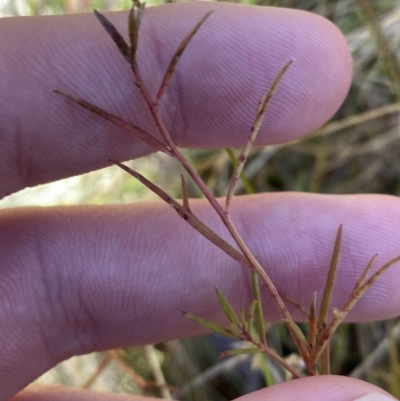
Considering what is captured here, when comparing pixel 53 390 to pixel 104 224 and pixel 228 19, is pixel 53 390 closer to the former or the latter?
pixel 104 224

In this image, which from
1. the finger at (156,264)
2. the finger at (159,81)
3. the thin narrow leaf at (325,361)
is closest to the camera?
the thin narrow leaf at (325,361)

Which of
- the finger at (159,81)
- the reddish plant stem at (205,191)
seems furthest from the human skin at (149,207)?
the reddish plant stem at (205,191)

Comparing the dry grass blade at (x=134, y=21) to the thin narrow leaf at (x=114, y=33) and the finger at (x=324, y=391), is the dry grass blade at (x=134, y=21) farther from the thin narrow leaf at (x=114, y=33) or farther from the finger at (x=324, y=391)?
the finger at (x=324, y=391)

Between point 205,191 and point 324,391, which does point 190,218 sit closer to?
point 205,191

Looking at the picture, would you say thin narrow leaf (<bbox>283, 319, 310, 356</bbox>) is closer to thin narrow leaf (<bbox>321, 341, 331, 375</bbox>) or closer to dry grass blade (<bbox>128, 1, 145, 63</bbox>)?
thin narrow leaf (<bbox>321, 341, 331, 375</bbox>)

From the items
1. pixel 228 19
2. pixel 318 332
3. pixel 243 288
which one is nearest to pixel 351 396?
pixel 318 332
